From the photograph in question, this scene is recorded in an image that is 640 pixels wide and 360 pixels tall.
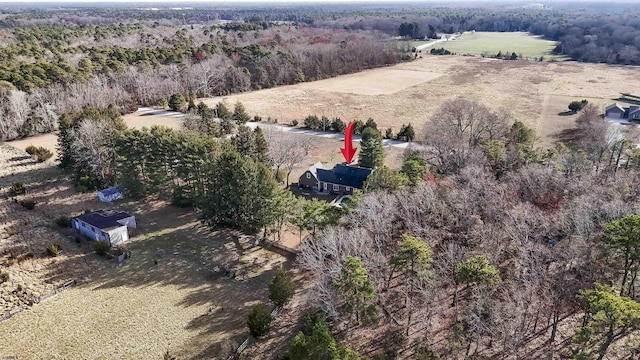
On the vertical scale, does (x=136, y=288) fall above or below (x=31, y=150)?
below

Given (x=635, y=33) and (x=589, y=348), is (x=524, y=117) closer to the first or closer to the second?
(x=589, y=348)

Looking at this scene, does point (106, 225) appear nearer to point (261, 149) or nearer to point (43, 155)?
point (261, 149)

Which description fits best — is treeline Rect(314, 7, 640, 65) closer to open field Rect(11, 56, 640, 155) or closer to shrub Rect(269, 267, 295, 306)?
open field Rect(11, 56, 640, 155)

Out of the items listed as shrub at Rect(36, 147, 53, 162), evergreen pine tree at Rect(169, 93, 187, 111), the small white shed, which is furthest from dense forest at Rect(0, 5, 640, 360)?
evergreen pine tree at Rect(169, 93, 187, 111)

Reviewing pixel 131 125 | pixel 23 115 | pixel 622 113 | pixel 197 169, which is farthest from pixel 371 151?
pixel 23 115

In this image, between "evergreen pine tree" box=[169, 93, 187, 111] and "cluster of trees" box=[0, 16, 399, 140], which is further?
"evergreen pine tree" box=[169, 93, 187, 111]

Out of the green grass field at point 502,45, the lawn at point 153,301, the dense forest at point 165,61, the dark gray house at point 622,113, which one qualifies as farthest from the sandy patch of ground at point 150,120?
the green grass field at point 502,45

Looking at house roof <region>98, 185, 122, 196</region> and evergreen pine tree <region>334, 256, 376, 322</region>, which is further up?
evergreen pine tree <region>334, 256, 376, 322</region>

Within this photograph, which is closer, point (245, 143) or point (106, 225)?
point (106, 225)
